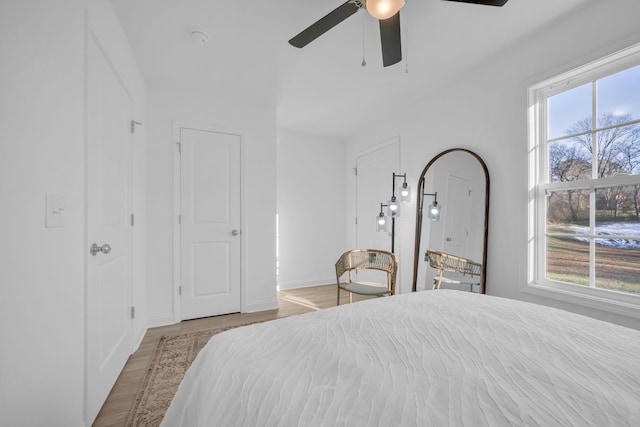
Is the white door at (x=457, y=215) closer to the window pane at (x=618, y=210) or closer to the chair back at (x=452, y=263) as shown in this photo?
the chair back at (x=452, y=263)

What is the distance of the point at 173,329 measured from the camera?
286 cm

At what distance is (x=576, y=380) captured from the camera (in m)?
0.69

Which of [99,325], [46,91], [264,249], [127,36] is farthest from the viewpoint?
[264,249]

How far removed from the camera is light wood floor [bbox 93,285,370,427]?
5.43 feet

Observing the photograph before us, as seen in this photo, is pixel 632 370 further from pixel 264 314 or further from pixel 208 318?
pixel 208 318

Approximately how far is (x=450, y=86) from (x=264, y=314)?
3174 mm

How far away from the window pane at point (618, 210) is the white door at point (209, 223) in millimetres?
3175

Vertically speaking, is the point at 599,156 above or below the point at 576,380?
above

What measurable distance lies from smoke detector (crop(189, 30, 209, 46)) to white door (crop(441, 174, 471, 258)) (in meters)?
2.51

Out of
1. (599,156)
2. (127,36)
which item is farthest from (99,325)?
(599,156)

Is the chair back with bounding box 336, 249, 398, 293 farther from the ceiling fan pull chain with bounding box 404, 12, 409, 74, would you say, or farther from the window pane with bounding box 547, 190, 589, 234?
the ceiling fan pull chain with bounding box 404, 12, 409, 74

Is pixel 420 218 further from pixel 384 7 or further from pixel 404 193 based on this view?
pixel 384 7

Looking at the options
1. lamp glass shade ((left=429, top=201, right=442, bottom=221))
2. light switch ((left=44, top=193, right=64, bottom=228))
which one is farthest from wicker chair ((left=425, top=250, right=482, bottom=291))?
light switch ((left=44, top=193, right=64, bottom=228))

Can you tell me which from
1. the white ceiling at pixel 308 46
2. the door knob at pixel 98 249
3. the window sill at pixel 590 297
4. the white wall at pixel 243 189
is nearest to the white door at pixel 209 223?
the white wall at pixel 243 189
